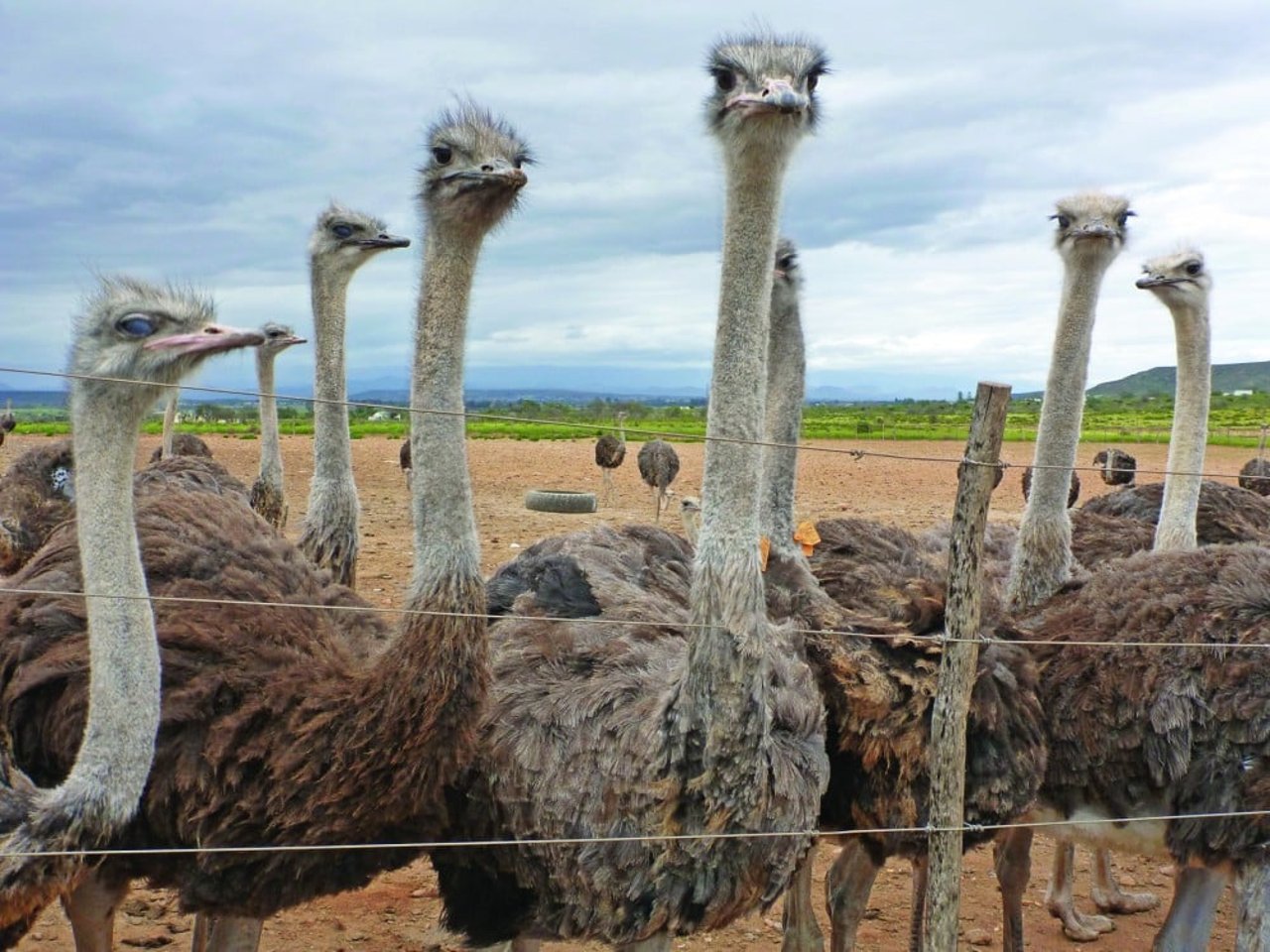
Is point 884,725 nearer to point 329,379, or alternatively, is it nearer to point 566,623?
point 566,623

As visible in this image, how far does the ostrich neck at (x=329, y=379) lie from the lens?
491 centimetres

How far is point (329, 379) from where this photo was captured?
5105 mm

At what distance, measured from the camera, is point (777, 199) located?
349 centimetres

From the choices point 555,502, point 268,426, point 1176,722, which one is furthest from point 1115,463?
point 1176,722

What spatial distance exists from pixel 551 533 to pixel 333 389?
7237 millimetres

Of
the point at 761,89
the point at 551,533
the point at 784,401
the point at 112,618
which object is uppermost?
the point at 761,89

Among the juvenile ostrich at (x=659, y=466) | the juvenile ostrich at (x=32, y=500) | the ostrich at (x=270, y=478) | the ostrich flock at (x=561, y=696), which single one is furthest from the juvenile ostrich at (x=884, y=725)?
the juvenile ostrich at (x=659, y=466)

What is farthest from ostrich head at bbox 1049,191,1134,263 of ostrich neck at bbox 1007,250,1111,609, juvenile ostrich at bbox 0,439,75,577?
juvenile ostrich at bbox 0,439,75,577

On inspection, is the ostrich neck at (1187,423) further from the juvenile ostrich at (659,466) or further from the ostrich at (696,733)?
the juvenile ostrich at (659,466)

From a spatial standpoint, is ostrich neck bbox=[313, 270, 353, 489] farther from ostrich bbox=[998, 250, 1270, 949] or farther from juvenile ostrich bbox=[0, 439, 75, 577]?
ostrich bbox=[998, 250, 1270, 949]

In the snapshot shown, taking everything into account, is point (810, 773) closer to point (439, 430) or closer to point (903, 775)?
point (903, 775)

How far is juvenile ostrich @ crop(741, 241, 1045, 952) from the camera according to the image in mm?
3754

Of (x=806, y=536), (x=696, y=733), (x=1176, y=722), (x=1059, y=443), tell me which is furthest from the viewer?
(x=1059, y=443)

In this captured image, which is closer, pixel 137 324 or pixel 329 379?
pixel 137 324
